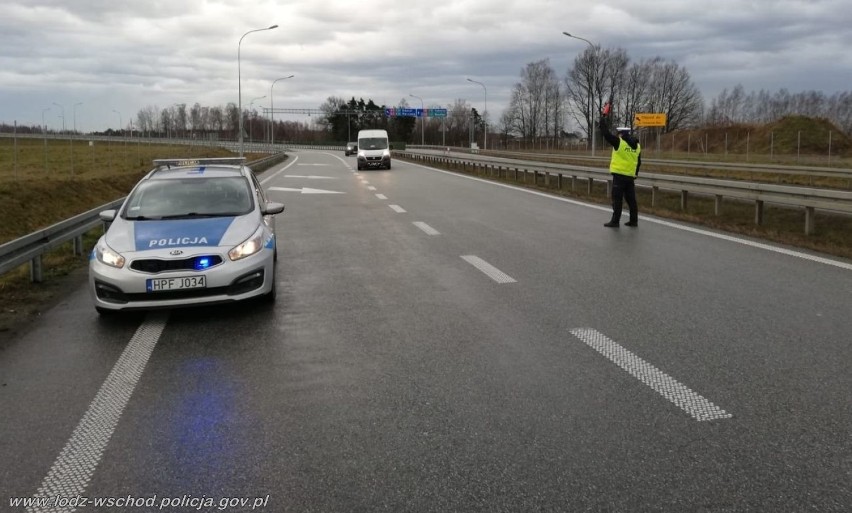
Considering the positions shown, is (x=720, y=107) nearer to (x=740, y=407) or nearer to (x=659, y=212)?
(x=659, y=212)

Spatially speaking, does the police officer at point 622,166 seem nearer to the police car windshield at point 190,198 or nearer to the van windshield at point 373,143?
the police car windshield at point 190,198

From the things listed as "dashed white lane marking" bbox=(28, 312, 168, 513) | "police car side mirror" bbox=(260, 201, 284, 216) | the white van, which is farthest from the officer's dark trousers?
the white van

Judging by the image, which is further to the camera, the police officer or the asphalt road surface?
the police officer

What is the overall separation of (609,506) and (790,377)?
7.22 ft

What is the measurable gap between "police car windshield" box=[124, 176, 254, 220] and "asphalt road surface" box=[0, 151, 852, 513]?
1085mm

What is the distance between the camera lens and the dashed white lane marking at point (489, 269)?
791 cm

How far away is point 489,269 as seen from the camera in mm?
8555

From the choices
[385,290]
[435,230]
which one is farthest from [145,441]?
[435,230]

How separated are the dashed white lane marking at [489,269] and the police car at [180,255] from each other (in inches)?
101

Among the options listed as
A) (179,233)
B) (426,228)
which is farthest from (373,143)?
(179,233)

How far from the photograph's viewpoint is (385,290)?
24.6 feet

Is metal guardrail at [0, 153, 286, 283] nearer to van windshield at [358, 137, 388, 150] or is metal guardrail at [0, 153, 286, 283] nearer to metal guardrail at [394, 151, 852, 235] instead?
metal guardrail at [394, 151, 852, 235]

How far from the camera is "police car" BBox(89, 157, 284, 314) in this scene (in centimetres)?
609

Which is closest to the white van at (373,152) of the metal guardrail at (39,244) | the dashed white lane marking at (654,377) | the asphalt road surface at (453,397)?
the metal guardrail at (39,244)
